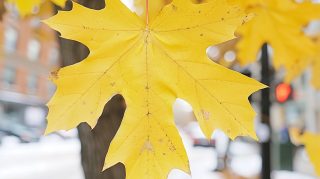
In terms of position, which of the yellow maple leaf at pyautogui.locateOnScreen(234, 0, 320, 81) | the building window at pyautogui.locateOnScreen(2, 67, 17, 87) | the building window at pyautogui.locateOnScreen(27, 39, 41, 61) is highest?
the building window at pyautogui.locateOnScreen(27, 39, 41, 61)

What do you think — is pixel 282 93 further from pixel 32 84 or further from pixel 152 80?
pixel 32 84

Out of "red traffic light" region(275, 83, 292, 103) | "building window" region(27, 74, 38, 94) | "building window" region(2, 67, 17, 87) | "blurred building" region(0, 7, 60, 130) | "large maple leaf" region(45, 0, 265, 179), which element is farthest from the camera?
"building window" region(27, 74, 38, 94)

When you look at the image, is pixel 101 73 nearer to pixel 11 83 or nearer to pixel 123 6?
pixel 123 6

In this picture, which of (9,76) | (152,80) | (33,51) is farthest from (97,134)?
(33,51)

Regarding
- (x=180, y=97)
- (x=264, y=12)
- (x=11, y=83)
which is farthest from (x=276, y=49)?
(x=11, y=83)

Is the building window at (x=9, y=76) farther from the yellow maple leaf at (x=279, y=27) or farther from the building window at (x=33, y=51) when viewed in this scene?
the yellow maple leaf at (x=279, y=27)

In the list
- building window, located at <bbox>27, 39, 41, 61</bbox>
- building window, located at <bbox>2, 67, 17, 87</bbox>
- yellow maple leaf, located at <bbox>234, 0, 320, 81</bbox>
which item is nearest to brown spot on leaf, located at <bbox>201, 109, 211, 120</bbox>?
yellow maple leaf, located at <bbox>234, 0, 320, 81</bbox>

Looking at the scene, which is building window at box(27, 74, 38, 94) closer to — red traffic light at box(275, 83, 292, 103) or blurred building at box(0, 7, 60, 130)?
blurred building at box(0, 7, 60, 130)
